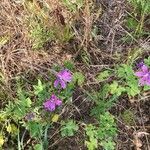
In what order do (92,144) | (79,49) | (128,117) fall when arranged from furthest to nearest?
(79,49)
(128,117)
(92,144)

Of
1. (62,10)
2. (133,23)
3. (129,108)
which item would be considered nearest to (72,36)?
(62,10)

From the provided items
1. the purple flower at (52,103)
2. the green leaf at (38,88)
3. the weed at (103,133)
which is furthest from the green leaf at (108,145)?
the green leaf at (38,88)

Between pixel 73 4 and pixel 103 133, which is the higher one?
pixel 73 4

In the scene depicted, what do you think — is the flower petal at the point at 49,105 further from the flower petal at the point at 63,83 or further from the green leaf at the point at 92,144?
the green leaf at the point at 92,144

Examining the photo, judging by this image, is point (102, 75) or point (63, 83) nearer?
point (63, 83)

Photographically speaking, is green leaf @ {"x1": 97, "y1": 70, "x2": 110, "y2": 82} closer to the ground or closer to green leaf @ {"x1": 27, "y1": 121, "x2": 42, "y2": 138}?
the ground

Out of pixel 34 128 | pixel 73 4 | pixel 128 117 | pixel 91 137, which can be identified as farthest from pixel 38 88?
pixel 73 4

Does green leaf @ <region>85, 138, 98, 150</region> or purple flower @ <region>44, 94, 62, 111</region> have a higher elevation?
purple flower @ <region>44, 94, 62, 111</region>

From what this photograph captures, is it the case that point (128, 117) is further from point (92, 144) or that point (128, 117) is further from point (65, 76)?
point (65, 76)

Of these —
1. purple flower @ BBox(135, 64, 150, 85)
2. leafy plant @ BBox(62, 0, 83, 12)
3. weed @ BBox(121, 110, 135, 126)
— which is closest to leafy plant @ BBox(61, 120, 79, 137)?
weed @ BBox(121, 110, 135, 126)

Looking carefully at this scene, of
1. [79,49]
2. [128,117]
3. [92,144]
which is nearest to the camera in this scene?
[92,144]
